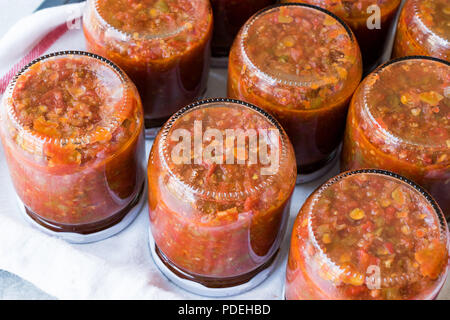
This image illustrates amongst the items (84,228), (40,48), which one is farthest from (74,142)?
(40,48)

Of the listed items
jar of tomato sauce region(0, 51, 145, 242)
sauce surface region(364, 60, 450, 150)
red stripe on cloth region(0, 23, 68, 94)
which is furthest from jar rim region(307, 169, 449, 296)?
red stripe on cloth region(0, 23, 68, 94)

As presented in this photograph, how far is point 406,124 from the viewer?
1.39 meters

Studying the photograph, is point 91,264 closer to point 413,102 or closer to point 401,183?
point 401,183

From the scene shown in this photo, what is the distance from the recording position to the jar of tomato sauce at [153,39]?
152cm

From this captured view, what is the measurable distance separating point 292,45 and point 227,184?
463 mm

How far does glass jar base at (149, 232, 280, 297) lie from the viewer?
1.42 meters

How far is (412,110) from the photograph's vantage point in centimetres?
141

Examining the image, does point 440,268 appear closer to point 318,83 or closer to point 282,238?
point 282,238

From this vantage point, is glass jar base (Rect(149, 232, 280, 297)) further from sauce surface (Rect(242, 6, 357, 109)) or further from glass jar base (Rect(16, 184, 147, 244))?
sauce surface (Rect(242, 6, 357, 109))

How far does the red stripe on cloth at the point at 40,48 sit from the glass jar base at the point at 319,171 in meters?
0.88

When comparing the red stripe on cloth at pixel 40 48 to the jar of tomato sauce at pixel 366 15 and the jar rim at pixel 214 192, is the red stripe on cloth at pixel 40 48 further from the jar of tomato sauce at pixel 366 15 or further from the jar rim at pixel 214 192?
the jar of tomato sauce at pixel 366 15

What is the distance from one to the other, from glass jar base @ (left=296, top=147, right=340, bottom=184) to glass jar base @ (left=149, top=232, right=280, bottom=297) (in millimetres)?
256

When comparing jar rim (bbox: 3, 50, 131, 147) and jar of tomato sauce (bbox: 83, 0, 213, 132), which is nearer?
jar rim (bbox: 3, 50, 131, 147)

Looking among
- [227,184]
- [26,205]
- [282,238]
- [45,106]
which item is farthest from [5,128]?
[282,238]
